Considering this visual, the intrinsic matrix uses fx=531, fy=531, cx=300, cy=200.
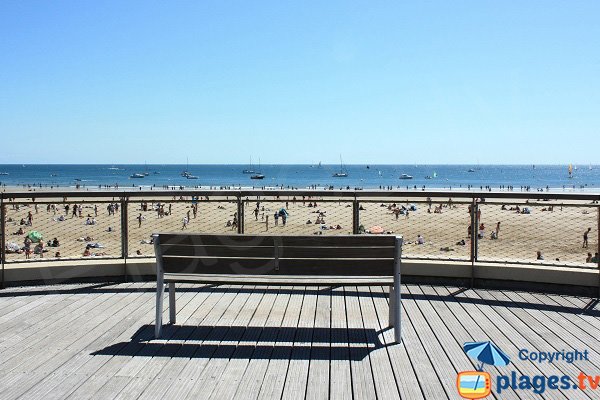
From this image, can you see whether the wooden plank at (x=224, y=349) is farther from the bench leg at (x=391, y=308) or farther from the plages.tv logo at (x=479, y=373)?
the plages.tv logo at (x=479, y=373)

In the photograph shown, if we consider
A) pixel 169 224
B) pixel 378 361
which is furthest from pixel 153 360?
pixel 169 224

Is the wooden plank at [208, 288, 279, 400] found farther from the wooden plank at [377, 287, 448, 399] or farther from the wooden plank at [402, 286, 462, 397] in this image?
the wooden plank at [402, 286, 462, 397]

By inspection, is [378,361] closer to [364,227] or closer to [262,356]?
[262,356]

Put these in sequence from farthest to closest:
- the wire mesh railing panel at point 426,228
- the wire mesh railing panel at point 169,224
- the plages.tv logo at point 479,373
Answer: the wire mesh railing panel at point 169,224
the wire mesh railing panel at point 426,228
the plages.tv logo at point 479,373

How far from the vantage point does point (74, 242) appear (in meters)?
19.2

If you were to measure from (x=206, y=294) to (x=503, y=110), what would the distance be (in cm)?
11617

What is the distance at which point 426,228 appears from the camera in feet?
77.4

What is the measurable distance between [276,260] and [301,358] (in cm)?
79

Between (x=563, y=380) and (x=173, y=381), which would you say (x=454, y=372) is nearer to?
(x=563, y=380)

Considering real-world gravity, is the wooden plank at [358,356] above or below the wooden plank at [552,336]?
below

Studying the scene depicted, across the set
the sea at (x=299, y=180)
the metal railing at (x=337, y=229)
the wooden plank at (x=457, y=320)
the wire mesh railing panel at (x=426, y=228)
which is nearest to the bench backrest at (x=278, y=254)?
the wooden plank at (x=457, y=320)

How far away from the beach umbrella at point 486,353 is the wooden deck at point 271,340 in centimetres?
7

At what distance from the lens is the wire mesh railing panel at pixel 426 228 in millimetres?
17469

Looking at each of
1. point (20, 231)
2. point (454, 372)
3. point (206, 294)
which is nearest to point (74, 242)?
point (20, 231)
